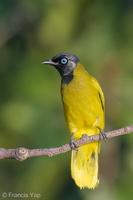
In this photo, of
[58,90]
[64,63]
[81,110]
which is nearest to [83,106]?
[81,110]

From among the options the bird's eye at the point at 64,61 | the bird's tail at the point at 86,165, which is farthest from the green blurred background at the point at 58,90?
the bird's eye at the point at 64,61

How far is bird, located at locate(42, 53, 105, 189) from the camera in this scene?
19.6 feet

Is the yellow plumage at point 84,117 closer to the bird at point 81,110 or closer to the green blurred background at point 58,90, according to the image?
the bird at point 81,110

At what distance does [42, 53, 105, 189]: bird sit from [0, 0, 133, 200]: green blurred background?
141mm

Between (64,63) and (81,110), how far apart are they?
700mm

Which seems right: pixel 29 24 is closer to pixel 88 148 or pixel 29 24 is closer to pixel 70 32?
pixel 70 32

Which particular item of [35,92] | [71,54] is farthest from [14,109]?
[71,54]

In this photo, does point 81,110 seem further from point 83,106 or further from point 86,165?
point 86,165

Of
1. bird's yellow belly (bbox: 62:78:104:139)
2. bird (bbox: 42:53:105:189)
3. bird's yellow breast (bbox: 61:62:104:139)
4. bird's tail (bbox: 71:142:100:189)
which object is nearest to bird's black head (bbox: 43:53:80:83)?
bird (bbox: 42:53:105:189)

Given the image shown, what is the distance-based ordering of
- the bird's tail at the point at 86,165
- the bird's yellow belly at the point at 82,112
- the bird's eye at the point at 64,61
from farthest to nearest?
the bird's eye at the point at 64,61, the bird's tail at the point at 86,165, the bird's yellow belly at the point at 82,112

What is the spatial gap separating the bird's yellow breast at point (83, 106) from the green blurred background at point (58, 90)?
288 millimetres

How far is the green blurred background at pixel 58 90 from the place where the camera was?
6.18 meters

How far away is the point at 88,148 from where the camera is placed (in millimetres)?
6297

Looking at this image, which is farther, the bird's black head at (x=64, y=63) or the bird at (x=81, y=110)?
the bird's black head at (x=64, y=63)
